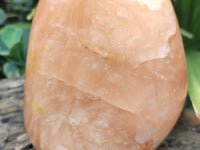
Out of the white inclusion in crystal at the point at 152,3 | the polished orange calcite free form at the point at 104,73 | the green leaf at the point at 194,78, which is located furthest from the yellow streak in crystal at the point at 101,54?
the green leaf at the point at 194,78

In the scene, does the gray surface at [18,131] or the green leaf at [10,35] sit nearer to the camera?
the gray surface at [18,131]

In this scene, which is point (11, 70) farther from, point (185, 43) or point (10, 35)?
point (185, 43)

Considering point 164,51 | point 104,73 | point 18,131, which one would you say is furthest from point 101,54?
point 18,131

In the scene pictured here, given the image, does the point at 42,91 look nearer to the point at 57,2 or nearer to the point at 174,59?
the point at 57,2

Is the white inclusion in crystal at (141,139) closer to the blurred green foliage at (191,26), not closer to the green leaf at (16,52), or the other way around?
the blurred green foliage at (191,26)

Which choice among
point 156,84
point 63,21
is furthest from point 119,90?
point 63,21
